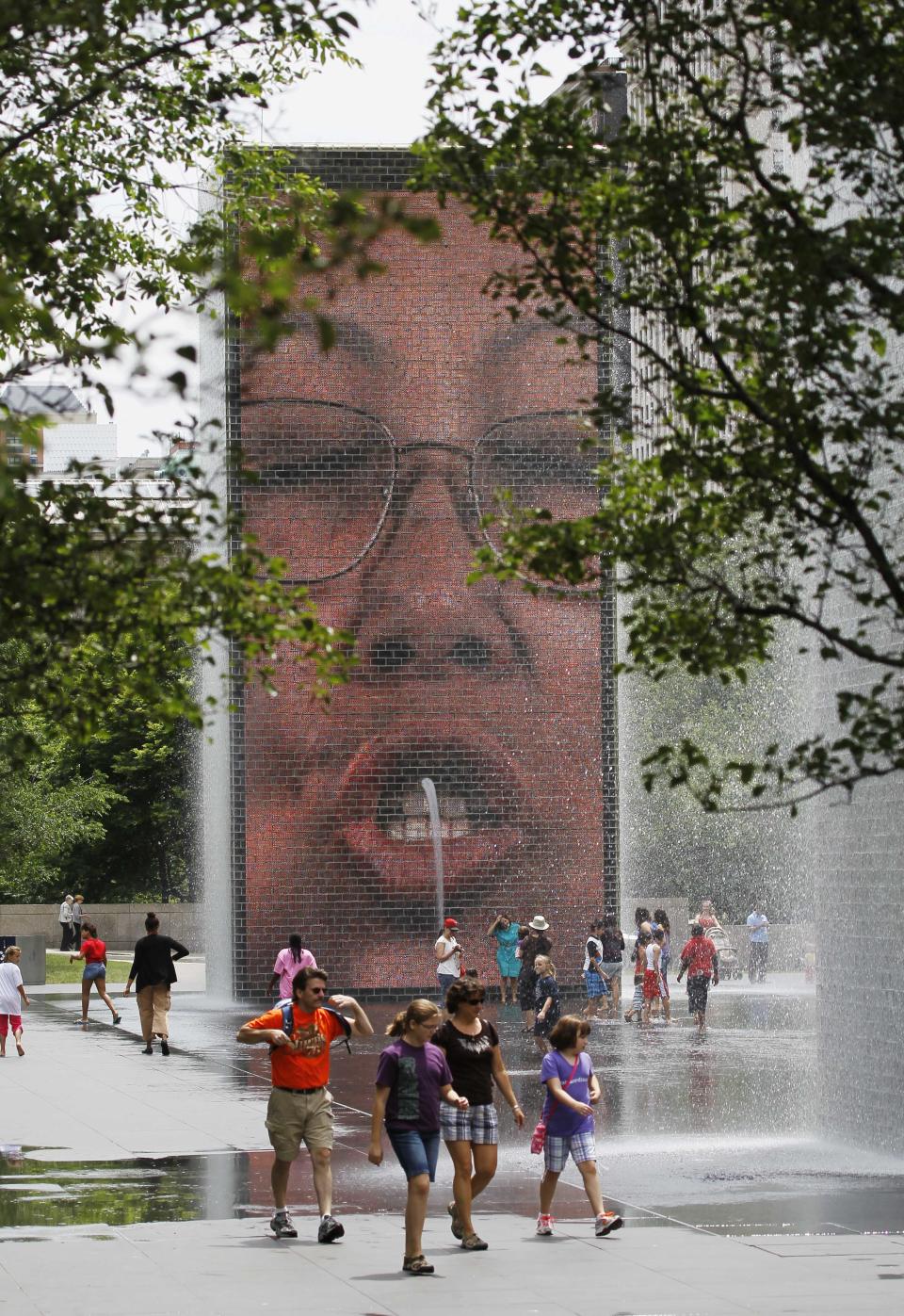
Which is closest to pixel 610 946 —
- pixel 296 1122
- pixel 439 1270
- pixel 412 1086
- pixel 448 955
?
pixel 448 955

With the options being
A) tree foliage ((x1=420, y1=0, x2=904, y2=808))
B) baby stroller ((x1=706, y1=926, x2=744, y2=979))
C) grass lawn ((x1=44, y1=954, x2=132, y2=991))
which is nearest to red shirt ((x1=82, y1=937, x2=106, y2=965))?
grass lawn ((x1=44, y1=954, x2=132, y2=991))

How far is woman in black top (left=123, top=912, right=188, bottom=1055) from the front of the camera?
79.5ft

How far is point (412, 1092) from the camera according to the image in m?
11.2

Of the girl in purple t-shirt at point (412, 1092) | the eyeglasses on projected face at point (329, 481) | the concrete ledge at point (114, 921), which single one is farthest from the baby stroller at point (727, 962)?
the girl in purple t-shirt at point (412, 1092)

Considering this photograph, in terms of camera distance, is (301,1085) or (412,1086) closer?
(412,1086)

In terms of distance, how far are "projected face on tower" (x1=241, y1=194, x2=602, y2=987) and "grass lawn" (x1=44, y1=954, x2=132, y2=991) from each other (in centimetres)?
1151

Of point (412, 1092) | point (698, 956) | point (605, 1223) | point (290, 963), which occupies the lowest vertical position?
point (605, 1223)

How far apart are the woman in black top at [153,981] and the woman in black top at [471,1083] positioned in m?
12.5

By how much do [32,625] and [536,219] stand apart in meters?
2.49

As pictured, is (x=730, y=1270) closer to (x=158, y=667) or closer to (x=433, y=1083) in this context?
(x=433, y=1083)

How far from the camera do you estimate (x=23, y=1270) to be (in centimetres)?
1079

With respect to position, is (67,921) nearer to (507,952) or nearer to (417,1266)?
(507,952)

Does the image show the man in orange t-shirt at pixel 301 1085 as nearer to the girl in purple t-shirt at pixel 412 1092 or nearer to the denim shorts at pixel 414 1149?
the girl in purple t-shirt at pixel 412 1092

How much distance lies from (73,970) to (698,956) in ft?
81.2
